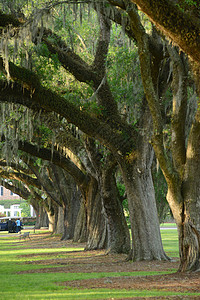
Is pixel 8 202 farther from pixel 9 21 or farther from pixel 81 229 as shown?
pixel 9 21

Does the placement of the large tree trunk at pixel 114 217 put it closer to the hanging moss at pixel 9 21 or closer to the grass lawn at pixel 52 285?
the grass lawn at pixel 52 285

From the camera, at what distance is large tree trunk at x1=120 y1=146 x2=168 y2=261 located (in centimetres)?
1506

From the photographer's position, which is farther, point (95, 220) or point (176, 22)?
point (95, 220)

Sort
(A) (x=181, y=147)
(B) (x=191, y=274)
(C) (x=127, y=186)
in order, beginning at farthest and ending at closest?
(C) (x=127, y=186)
(A) (x=181, y=147)
(B) (x=191, y=274)

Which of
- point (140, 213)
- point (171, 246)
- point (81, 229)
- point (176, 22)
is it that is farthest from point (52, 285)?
point (81, 229)

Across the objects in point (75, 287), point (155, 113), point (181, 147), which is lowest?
point (75, 287)

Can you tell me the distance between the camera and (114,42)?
19641 millimetres

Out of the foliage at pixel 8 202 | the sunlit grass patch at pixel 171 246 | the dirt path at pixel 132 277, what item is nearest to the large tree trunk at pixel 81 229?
the sunlit grass patch at pixel 171 246

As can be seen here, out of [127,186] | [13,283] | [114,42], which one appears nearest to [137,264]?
[127,186]

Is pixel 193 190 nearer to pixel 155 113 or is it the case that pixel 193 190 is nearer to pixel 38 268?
pixel 155 113

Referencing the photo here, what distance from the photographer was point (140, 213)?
49.4 ft

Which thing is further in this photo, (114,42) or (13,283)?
(114,42)

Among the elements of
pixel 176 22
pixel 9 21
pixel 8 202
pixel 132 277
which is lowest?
pixel 132 277

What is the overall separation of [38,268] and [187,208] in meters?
5.23
